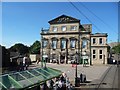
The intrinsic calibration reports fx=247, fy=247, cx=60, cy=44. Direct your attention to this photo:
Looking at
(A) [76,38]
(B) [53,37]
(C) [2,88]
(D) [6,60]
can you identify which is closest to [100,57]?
(A) [76,38]

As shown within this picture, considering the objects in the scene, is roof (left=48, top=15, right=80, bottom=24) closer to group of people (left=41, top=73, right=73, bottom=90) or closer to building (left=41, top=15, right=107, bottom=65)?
building (left=41, top=15, right=107, bottom=65)

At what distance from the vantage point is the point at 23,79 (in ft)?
43.2

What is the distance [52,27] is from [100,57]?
1686cm

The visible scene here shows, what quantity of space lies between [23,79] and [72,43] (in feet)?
189

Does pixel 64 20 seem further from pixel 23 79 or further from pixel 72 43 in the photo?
pixel 23 79

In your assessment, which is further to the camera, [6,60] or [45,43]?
[45,43]

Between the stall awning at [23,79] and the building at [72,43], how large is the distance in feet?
163

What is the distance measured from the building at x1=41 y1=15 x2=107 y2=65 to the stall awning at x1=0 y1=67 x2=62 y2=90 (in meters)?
49.5

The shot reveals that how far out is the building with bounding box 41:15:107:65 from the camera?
66.7m

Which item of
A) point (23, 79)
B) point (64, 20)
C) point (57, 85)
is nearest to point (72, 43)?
point (64, 20)

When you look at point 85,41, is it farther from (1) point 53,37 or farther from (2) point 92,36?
(1) point 53,37

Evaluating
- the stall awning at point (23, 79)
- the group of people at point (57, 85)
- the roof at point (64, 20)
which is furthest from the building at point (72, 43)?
the group of people at point (57, 85)

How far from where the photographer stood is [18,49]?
106 meters

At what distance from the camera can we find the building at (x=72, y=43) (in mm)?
66688
